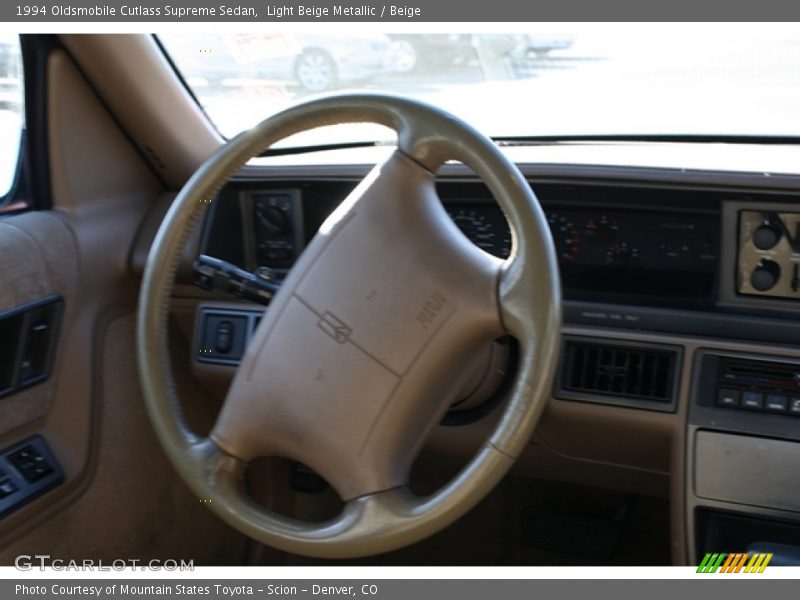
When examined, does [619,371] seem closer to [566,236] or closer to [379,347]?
[566,236]

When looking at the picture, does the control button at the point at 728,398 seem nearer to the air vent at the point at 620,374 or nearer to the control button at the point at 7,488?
the air vent at the point at 620,374

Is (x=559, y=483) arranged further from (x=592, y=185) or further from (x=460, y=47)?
(x=460, y=47)

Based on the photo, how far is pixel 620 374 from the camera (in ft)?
5.98

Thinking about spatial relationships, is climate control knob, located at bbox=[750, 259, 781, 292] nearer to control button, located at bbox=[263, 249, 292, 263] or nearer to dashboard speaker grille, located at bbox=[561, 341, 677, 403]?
dashboard speaker grille, located at bbox=[561, 341, 677, 403]

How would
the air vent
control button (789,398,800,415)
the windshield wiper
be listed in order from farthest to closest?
the windshield wiper < the air vent < control button (789,398,800,415)

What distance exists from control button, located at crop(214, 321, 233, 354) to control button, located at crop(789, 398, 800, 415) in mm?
1146

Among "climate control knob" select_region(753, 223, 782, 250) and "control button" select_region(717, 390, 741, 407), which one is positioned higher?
"climate control knob" select_region(753, 223, 782, 250)

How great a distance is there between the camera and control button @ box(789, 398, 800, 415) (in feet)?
5.48

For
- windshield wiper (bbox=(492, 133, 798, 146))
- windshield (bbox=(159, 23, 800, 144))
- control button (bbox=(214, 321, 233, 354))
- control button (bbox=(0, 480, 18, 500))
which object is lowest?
control button (bbox=(0, 480, 18, 500))

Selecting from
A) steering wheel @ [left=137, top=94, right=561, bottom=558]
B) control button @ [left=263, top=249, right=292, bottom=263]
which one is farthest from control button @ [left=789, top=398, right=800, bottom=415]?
control button @ [left=263, top=249, right=292, bottom=263]

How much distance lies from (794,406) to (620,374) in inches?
12.3

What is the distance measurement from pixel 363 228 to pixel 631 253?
2.42 feet

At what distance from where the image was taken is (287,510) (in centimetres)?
253

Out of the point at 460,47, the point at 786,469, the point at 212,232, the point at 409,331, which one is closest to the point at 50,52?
the point at 212,232
